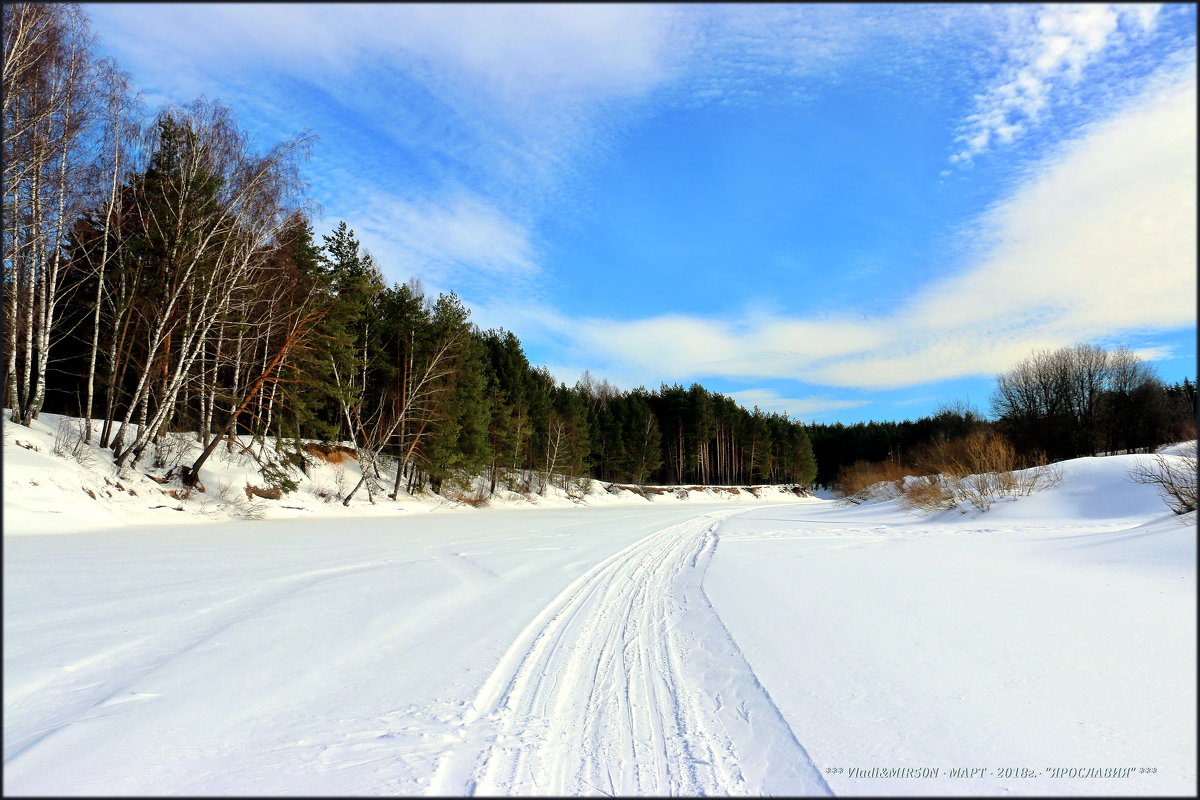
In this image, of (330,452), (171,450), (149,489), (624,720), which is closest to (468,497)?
(330,452)

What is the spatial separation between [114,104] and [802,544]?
19.0 metres

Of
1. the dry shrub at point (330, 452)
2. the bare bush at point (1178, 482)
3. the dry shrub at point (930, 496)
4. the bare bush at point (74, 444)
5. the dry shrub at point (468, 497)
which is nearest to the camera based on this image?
the bare bush at point (1178, 482)

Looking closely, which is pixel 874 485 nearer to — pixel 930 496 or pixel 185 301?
pixel 930 496

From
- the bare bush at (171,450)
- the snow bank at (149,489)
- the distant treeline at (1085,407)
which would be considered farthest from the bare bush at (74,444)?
the distant treeline at (1085,407)

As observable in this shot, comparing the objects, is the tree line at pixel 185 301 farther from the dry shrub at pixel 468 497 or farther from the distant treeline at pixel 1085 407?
the distant treeline at pixel 1085 407

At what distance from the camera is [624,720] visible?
395 centimetres

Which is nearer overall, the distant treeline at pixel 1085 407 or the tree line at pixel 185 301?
the tree line at pixel 185 301

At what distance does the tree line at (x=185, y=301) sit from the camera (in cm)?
1398

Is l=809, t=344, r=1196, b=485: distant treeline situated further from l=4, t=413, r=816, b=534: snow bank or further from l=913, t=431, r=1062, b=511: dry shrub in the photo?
l=4, t=413, r=816, b=534: snow bank

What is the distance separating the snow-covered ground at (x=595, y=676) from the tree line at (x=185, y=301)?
323 cm

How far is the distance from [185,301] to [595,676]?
56.0ft

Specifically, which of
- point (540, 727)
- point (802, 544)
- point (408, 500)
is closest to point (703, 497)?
point (408, 500)

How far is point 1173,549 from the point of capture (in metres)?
8.38

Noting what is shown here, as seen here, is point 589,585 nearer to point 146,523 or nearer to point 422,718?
point 422,718
